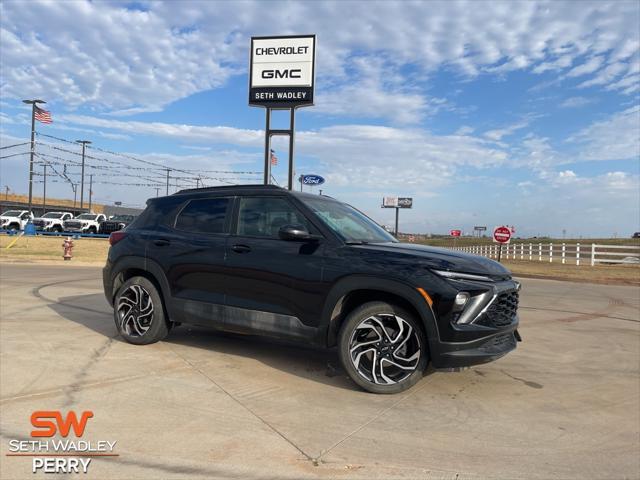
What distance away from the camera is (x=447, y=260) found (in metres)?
4.38

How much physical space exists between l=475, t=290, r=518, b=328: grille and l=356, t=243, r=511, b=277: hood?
0.70 ft

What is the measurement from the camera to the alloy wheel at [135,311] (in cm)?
599

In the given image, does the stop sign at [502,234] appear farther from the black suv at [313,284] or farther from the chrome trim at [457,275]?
the chrome trim at [457,275]

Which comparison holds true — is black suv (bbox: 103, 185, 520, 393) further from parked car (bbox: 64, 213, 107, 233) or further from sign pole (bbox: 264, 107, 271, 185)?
parked car (bbox: 64, 213, 107, 233)

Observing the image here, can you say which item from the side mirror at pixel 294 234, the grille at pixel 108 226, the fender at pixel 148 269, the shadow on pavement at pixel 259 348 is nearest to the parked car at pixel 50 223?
the grille at pixel 108 226

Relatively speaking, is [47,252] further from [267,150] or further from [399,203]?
[399,203]

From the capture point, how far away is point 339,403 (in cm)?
432

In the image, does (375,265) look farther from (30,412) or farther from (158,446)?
(30,412)

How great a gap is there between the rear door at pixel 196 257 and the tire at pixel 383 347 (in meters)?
1.53

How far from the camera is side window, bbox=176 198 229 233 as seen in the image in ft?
18.4

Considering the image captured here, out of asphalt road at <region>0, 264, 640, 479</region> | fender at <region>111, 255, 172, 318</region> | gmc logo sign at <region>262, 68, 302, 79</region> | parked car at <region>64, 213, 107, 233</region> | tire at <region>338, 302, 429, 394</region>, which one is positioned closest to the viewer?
asphalt road at <region>0, 264, 640, 479</region>

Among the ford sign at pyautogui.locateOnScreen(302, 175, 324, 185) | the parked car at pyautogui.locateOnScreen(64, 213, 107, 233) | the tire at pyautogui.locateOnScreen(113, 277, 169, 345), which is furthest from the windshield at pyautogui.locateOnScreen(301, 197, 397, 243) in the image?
the parked car at pyautogui.locateOnScreen(64, 213, 107, 233)

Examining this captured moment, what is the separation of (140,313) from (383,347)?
309 centimetres

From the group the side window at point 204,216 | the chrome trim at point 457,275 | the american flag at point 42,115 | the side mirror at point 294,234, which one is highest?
the american flag at point 42,115
